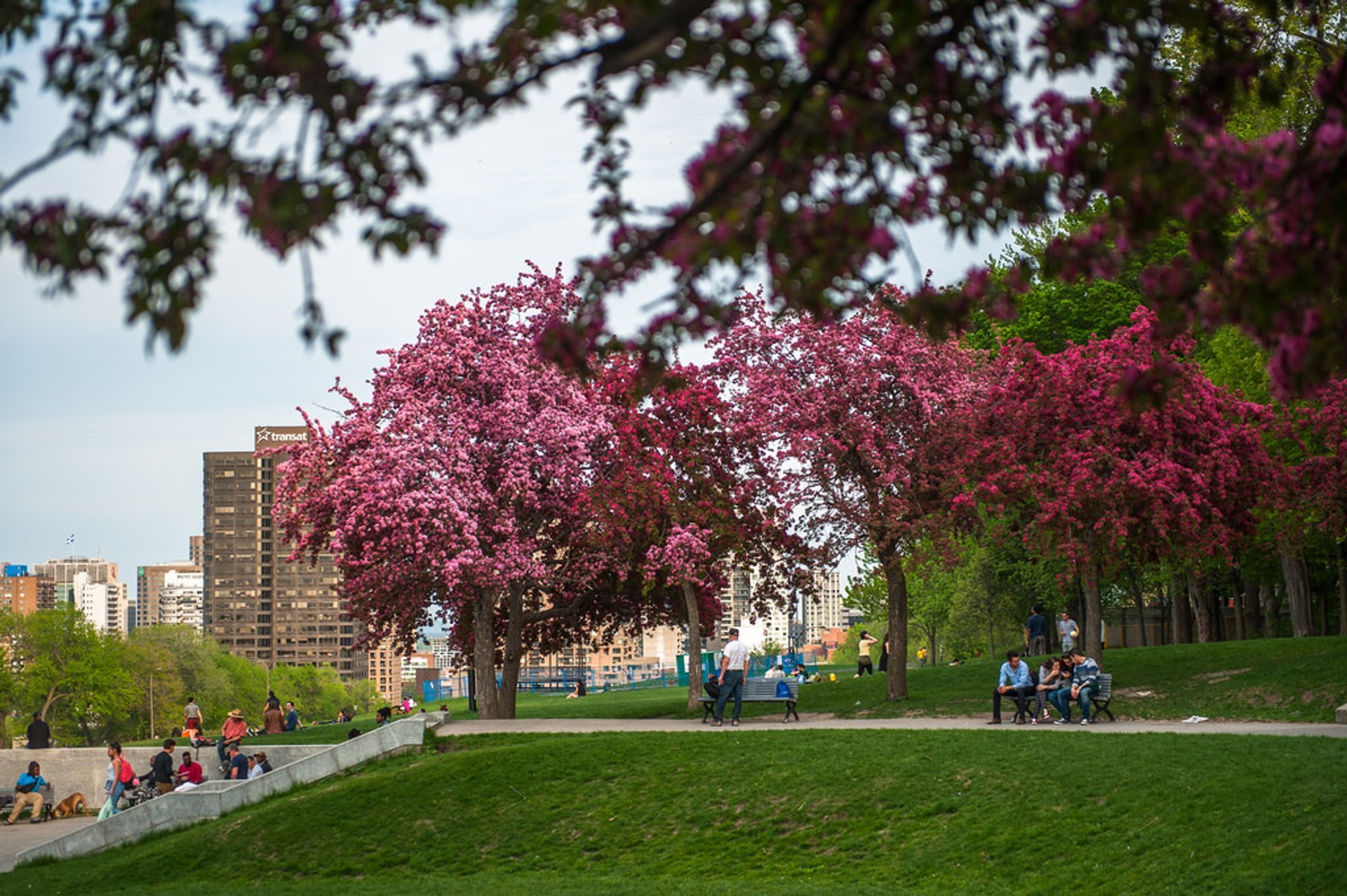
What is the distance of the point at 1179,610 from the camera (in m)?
49.2

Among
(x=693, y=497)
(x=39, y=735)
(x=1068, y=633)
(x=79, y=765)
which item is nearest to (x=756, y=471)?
(x=693, y=497)

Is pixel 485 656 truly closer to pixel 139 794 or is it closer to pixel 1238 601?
pixel 139 794

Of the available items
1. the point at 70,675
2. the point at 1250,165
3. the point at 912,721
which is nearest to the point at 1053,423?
the point at 912,721

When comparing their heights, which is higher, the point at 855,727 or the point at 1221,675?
the point at 1221,675

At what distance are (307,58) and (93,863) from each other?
1888cm

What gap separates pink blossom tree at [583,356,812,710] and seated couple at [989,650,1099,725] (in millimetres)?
6934

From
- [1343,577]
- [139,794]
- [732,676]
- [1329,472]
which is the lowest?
[139,794]

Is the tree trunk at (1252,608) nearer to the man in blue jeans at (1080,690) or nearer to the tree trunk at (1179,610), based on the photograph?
the tree trunk at (1179,610)

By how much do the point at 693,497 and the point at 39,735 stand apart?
62.7 ft

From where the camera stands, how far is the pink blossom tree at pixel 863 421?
Result: 28.5 meters

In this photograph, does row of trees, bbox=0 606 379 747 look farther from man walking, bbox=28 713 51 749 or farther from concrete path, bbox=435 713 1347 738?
concrete path, bbox=435 713 1347 738

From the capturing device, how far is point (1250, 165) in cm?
578

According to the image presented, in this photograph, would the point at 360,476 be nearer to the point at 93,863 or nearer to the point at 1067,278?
the point at 93,863

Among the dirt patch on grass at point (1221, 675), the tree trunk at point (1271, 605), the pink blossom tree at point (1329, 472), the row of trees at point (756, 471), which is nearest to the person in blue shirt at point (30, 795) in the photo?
the row of trees at point (756, 471)
